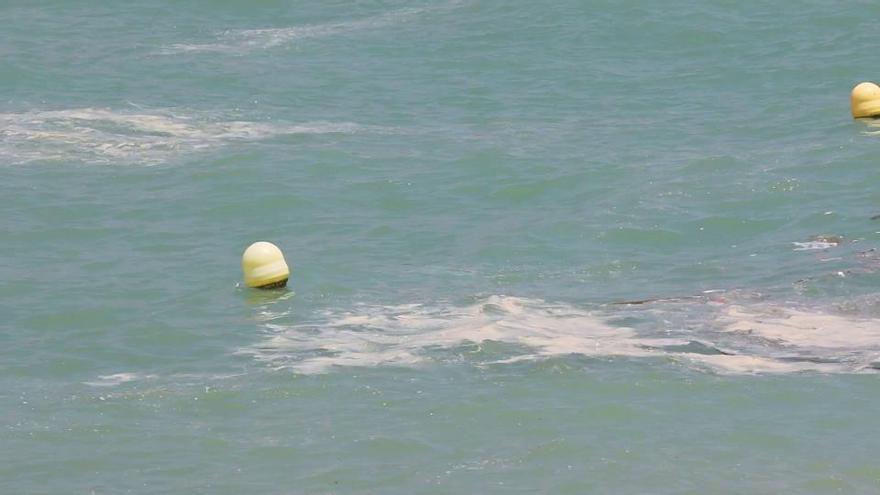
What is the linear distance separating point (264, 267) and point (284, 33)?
51.8ft

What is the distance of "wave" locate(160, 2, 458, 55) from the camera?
29.8m

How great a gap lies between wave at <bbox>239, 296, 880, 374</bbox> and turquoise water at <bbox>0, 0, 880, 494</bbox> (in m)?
0.05

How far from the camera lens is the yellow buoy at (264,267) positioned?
1592cm

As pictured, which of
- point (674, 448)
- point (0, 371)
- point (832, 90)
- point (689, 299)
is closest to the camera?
point (674, 448)

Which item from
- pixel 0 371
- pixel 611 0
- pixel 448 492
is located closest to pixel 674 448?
pixel 448 492

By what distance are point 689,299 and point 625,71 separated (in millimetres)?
12536

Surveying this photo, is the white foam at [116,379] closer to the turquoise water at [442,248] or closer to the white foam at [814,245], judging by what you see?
the turquoise water at [442,248]

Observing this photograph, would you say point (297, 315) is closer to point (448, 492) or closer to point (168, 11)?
point (448, 492)

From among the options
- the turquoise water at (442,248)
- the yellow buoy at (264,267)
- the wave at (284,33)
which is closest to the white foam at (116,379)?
the turquoise water at (442,248)

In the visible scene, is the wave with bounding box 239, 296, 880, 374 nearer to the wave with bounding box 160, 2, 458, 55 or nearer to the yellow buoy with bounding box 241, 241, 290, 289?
the yellow buoy with bounding box 241, 241, 290, 289

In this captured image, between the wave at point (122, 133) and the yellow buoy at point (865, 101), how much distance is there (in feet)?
23.3

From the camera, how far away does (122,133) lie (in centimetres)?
2345

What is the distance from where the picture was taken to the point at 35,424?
12.0 meters

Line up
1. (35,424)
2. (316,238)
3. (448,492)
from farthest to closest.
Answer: (316,238) < (35,424) < (448,492)
